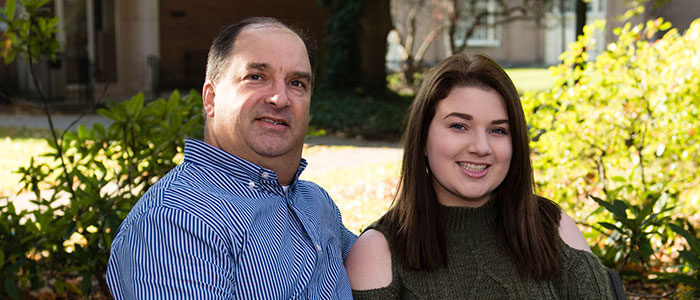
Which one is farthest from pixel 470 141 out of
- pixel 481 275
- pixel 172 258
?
pixel 172 258

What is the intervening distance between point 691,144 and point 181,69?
666 inches

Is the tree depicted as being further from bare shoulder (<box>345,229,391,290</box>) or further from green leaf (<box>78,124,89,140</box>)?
bare shoulder (<box>345,229,391,290</box>)

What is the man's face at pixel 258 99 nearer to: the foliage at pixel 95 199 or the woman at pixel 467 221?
the woman at pixel 467 221

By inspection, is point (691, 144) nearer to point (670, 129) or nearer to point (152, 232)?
point (670, 129)

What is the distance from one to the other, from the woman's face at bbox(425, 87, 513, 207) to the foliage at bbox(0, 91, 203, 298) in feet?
5.25

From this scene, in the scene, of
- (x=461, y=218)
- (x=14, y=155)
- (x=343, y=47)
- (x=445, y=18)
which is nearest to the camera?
(x=461, y=218)

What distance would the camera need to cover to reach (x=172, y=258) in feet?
6.30

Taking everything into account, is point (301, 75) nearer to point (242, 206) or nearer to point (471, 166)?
point (242, 206)

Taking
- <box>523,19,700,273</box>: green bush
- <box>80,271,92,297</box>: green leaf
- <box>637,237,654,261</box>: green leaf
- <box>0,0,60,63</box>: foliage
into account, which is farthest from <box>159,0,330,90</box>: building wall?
<box>637,237,654,261</box>: green leaf

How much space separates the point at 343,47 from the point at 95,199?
38.9 feet

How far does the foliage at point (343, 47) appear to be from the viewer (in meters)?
15.1

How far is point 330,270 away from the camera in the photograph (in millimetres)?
2377

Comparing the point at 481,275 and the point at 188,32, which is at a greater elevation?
the point at 188,32

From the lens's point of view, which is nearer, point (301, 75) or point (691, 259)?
point (301, 75)
